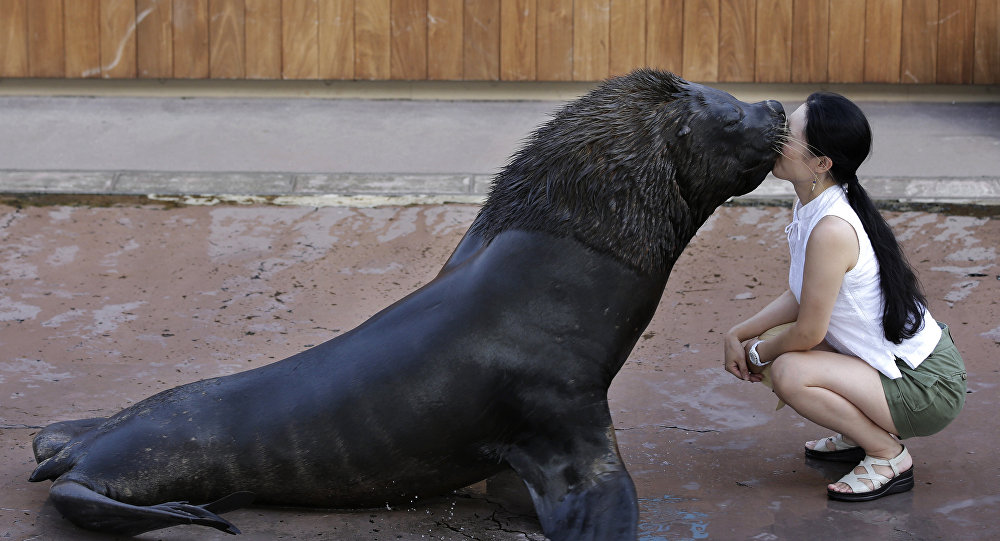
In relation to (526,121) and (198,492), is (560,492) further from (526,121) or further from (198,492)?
(526,121)

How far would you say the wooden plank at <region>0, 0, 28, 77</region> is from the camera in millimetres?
8039

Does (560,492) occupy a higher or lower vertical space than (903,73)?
lower

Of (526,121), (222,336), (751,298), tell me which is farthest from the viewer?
(526,121)

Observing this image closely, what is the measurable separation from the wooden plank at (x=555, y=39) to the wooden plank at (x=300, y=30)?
1.53 m

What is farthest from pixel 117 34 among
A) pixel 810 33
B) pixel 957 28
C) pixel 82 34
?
pixel 957 28

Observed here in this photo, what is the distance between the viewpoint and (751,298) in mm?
5348

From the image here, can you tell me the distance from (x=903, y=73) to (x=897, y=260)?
5.08 meters

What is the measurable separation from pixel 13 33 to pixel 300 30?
194cm

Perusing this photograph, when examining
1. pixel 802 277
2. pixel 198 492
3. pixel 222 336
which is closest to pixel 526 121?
pixel 222 336

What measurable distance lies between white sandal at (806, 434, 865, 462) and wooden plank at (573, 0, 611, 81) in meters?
4.71

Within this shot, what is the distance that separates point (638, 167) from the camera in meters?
3.27

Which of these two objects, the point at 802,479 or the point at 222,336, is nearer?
the point at 802,479

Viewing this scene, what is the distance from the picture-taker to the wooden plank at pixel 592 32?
8.10 metres

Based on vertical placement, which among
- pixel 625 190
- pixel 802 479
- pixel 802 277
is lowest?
pixel 802 479
